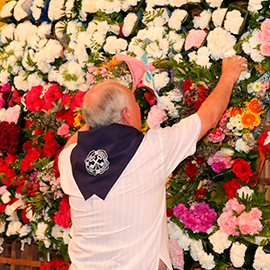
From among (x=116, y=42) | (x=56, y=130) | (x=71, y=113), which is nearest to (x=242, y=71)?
(x=116, y=42)

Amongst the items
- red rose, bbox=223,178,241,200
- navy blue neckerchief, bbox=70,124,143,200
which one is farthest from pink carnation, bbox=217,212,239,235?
navy blue neckerchief, bbox=70,124,143,200

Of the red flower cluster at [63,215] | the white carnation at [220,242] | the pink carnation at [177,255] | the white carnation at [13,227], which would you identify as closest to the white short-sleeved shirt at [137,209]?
the white carnation at [220,242]

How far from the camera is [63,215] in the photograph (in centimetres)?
320

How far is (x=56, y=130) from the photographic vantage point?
343 cm

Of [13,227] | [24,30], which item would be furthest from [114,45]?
[13,227]

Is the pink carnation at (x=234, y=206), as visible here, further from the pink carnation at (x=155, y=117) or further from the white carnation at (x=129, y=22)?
the white carnation at (x=129, y=22)

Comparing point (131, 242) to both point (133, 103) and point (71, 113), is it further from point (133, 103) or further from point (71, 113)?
point (71, 113)

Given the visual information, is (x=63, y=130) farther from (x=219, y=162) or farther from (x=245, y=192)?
(x=245, y=192)

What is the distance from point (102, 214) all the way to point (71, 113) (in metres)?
1.56

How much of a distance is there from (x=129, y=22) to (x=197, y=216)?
4.97ft

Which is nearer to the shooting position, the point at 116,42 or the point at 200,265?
the point at 200,265

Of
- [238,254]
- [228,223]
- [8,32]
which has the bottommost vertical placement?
[238,254]

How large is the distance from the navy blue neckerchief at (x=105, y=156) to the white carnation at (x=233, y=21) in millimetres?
1054

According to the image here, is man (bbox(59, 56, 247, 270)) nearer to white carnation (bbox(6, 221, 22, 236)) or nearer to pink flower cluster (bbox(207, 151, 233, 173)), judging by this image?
pink flower cluster (bbox(207, 151, 233, 173))
